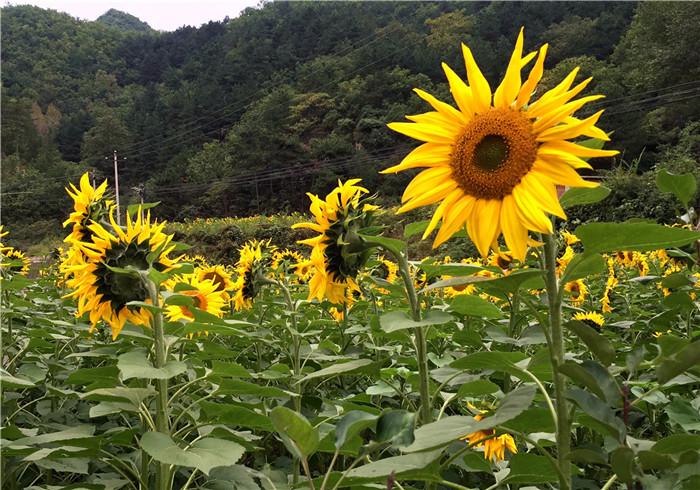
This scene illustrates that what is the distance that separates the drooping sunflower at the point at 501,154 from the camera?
0.83 metres

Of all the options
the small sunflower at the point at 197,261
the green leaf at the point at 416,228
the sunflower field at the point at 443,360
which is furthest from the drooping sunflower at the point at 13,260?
the green leaf at the point at 416,228

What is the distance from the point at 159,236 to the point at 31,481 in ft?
2.60

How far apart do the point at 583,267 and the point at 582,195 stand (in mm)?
123

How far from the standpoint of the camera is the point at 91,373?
1289 mm

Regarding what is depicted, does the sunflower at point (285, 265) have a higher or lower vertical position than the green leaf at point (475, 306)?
lower

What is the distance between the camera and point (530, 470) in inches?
34.3

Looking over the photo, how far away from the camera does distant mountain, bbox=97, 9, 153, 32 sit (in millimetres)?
78688

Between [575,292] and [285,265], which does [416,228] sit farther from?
[575,292]

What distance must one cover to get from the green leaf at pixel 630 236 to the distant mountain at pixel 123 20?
85946 millimetres

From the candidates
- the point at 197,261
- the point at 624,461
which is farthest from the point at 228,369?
the point at 197,261

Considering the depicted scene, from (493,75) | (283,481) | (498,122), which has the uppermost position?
(493,75)

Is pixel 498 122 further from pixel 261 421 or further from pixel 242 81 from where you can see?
pixel 242 81

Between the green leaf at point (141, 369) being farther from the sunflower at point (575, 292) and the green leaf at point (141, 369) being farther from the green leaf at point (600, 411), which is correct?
the sunflower at point (575, 292)

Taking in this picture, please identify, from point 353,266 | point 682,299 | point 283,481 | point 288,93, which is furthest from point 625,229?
point 288,93
